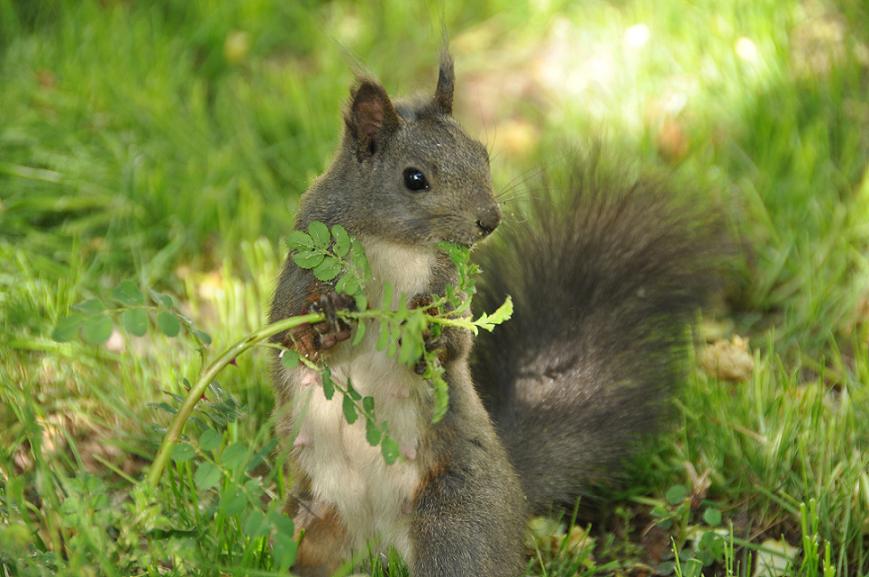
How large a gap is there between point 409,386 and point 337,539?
301mm

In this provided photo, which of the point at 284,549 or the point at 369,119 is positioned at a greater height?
the point at 369,119

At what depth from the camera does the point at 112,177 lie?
2.91m

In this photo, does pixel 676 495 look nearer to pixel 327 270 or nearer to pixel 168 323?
pixel 327 270

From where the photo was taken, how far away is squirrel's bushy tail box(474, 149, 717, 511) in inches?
84.0

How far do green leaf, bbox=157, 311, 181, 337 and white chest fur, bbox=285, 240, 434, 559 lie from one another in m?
0.34

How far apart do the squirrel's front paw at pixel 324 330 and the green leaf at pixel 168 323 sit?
27 centimetres

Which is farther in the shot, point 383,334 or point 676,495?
point 676,495

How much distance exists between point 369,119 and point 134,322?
1.78 ft

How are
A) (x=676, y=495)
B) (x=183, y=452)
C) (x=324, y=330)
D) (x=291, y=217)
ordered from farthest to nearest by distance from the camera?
(x=291, y=217) → (x=676, y=495) → (x=324, y=330) → (x=183, y=452)

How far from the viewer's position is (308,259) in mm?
1648

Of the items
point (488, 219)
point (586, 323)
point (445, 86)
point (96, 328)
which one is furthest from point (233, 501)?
point (586, 323)

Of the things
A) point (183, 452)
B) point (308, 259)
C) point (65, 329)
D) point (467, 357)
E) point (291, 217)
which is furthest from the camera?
point (291, 217)

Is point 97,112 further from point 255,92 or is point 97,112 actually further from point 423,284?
point 423,284

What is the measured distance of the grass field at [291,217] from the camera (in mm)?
1853
